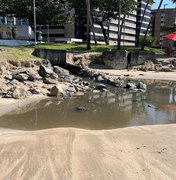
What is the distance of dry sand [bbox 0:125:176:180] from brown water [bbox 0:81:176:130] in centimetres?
332

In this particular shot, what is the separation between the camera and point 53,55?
3800 centimetres

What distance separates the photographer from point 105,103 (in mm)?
23469

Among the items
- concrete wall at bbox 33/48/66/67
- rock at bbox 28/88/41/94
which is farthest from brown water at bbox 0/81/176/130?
concrete wall at bbox 33/48/66/67

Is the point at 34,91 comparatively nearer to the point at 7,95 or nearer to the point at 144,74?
the point at 7,95

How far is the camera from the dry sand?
9539mm

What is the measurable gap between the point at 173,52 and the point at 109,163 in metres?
42.1

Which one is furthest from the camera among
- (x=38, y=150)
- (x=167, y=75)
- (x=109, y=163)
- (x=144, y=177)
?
(x=167, y=75)

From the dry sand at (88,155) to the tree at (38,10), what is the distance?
4091 cm

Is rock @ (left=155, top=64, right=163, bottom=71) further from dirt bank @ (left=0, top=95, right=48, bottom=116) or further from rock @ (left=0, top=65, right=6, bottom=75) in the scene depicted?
dirt bank @ (left=0, top=95, right=48, bottom=116)

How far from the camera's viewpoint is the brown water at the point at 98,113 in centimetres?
1739

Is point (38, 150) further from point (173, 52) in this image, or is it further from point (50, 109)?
point (173, 52)

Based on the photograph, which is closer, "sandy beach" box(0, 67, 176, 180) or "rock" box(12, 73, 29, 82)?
"sandy beach" box(0, 67, 176, 180)

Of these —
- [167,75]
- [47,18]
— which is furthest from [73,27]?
[167,75]

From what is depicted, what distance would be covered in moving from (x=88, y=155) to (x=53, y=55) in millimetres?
27927
